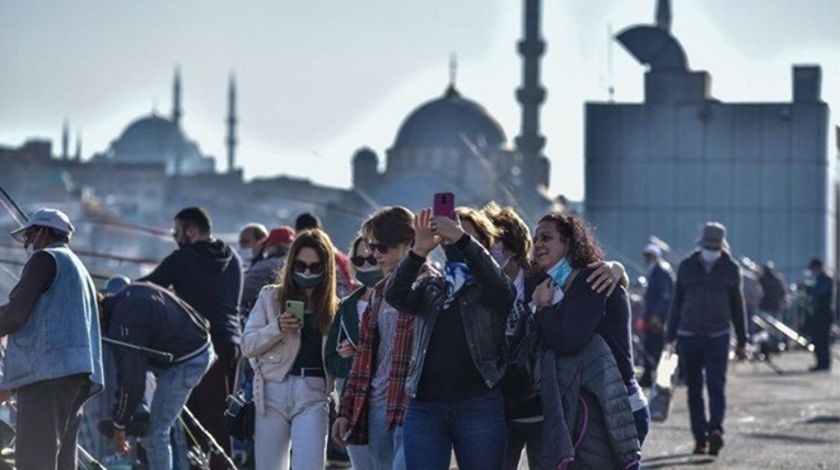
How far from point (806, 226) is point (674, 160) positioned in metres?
Answer: 4.69

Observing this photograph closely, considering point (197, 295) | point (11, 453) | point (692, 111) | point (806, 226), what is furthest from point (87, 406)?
point (806, 226)

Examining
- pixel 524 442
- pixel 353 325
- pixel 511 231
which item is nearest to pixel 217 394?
pixel 353 325

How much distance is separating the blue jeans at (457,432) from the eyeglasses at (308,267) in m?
Answer: 1.47

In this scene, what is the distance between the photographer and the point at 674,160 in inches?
1948

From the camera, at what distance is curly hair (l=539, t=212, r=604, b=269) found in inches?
359

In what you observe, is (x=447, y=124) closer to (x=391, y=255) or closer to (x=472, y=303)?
(x=391, y=255)

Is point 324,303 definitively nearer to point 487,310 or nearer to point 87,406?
point 487,310

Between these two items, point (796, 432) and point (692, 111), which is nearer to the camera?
point (796, 432)

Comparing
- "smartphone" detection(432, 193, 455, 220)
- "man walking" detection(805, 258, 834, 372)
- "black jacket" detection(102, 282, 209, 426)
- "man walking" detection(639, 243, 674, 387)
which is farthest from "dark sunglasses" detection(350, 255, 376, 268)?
"man walking" detection(805, 258, 834, 372)

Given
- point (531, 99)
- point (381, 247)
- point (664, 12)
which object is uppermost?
point (664, 12)

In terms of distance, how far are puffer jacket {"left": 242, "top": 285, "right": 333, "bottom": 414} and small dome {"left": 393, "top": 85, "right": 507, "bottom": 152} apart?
124 m

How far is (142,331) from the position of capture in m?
12.1

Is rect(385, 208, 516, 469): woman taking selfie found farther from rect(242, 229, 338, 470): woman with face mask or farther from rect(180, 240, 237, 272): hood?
rect(180, 240, 237, 272): hood

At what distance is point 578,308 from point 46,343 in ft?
7.51
